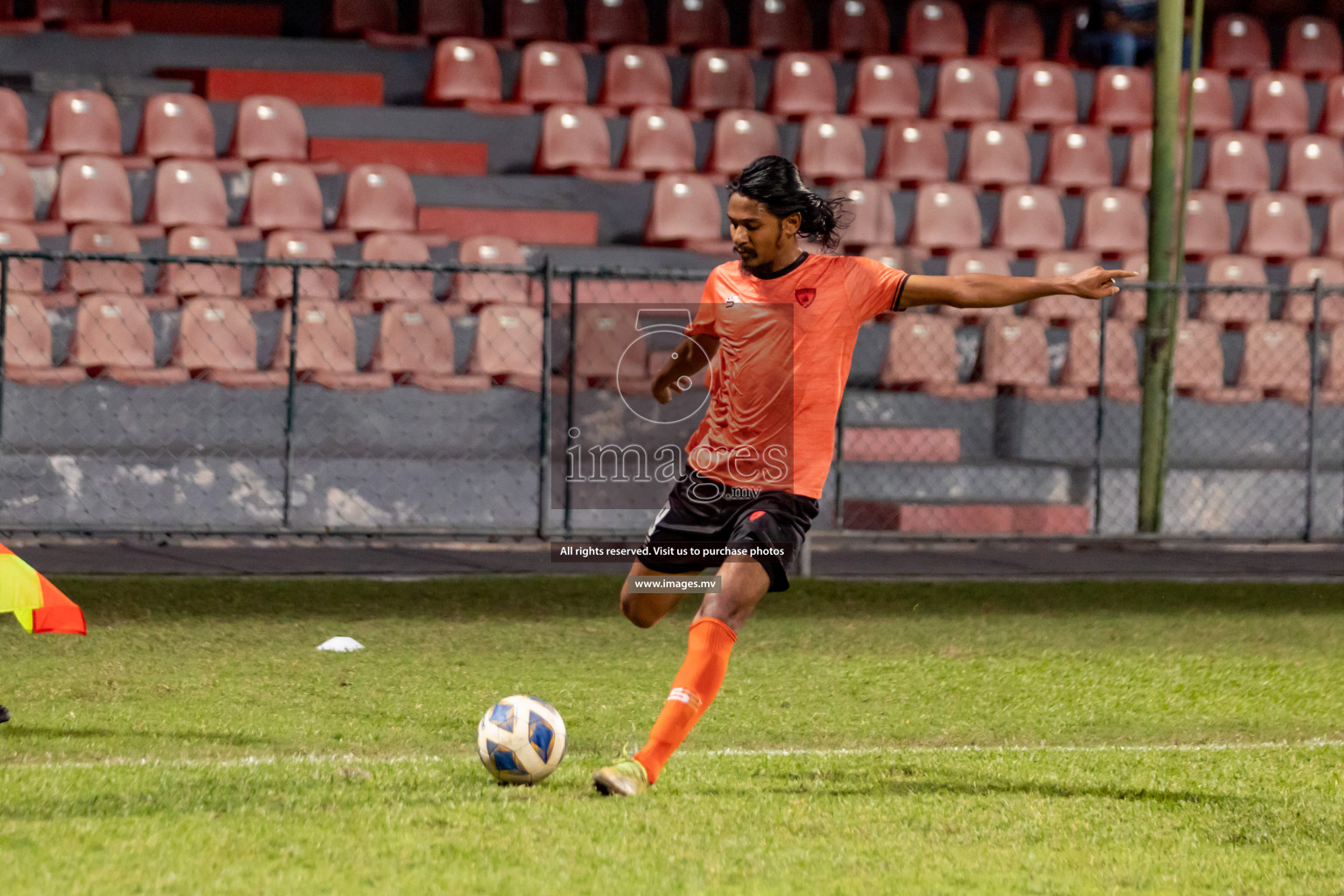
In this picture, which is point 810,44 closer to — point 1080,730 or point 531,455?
point 531,455

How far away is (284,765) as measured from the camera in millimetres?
3887

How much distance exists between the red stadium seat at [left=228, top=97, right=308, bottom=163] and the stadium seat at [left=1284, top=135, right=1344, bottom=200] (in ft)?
28.5

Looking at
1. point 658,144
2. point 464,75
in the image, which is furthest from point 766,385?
point 464,75

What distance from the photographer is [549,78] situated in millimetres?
12391

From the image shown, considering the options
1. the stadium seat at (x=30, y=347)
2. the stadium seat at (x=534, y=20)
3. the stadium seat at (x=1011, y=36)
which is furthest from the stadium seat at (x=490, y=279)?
the stadium seat at (x=1011, y=36)

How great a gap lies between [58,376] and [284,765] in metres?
5.93

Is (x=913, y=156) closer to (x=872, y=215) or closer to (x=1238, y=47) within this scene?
(x=872, y=215)

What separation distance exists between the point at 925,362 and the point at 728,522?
677cm

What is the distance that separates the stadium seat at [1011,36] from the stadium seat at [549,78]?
4.05 m

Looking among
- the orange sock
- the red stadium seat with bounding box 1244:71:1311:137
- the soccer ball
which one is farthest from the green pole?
the soccer ball

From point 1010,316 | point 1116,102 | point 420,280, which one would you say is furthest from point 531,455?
point 1116,102

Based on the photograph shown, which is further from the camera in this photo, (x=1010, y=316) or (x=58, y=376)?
(x=1010, y=316)

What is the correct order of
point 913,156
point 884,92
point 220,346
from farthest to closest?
point 884,92, point 913,156, point 220,346

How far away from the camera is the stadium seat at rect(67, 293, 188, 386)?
9.12 metres
